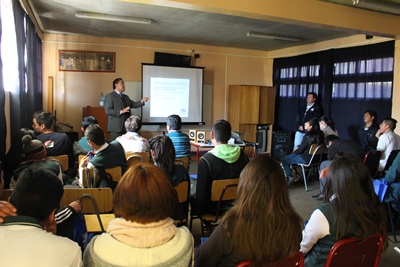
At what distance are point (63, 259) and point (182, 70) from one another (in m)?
6.75

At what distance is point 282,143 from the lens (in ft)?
26.1

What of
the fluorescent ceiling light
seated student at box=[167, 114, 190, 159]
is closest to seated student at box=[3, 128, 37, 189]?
seated student at box=[167, 114, 190, 159]

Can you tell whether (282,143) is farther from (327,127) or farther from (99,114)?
(99,114)

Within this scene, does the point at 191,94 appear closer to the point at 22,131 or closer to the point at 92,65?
the point at 92,65

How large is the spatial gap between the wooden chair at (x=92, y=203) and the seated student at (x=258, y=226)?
0.68 meters

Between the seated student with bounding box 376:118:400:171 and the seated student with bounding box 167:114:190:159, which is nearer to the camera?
the seated student with bounding box 167:114:190:159

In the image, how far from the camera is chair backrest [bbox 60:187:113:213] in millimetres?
2113

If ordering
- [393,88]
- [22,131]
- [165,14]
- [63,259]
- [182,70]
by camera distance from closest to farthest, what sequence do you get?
1. [63,259]
2. [22,131]
3. [165,14]
4. [393,88]
5. [182,70]

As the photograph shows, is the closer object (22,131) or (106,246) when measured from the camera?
(106,246)

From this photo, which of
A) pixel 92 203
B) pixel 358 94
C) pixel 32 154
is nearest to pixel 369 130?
pixel 358 94

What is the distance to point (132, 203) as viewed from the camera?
121cm

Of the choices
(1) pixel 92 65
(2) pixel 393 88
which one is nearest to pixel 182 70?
(1) pixel 92 65

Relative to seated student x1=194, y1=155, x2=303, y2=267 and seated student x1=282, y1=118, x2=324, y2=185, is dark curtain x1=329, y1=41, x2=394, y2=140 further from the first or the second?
seated student x1=194, y1=155, x2=303, y2=267

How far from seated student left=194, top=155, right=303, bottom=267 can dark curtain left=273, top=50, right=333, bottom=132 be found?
20.1 ft
